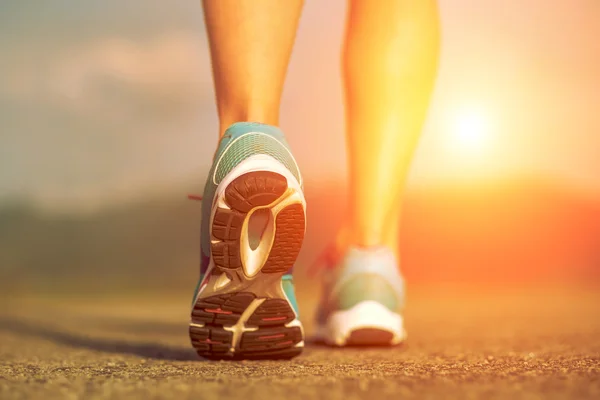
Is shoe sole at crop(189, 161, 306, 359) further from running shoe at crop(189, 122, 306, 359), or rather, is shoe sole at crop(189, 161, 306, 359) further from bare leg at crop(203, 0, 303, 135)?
bare leg at crop(203, 0, 303, 135)

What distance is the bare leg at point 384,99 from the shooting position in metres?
1.48

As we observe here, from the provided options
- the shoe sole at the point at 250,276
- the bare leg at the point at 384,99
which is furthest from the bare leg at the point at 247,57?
the bare leg at the point at 384,99

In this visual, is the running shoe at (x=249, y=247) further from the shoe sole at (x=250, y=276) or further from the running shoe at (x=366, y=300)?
the running shoe at (x=366, y=300)

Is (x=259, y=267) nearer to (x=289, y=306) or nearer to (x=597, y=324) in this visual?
(x=289, y=306)

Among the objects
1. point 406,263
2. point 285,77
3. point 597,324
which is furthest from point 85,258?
point 285,77

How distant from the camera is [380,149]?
1.50m

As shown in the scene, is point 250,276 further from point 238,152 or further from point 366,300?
point 366,300

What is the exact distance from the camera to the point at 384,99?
59.9 inches

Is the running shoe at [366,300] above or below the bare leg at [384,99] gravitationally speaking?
below

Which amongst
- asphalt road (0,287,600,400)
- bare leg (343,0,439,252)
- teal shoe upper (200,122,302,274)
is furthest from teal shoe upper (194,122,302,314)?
bare leg (343,0,439,252)

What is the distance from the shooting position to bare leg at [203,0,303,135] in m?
1.19

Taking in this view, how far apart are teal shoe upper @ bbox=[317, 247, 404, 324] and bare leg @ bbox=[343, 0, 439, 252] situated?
0.03 metres

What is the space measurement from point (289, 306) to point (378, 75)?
62 cm

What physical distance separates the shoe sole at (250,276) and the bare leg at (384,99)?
0.43 m
